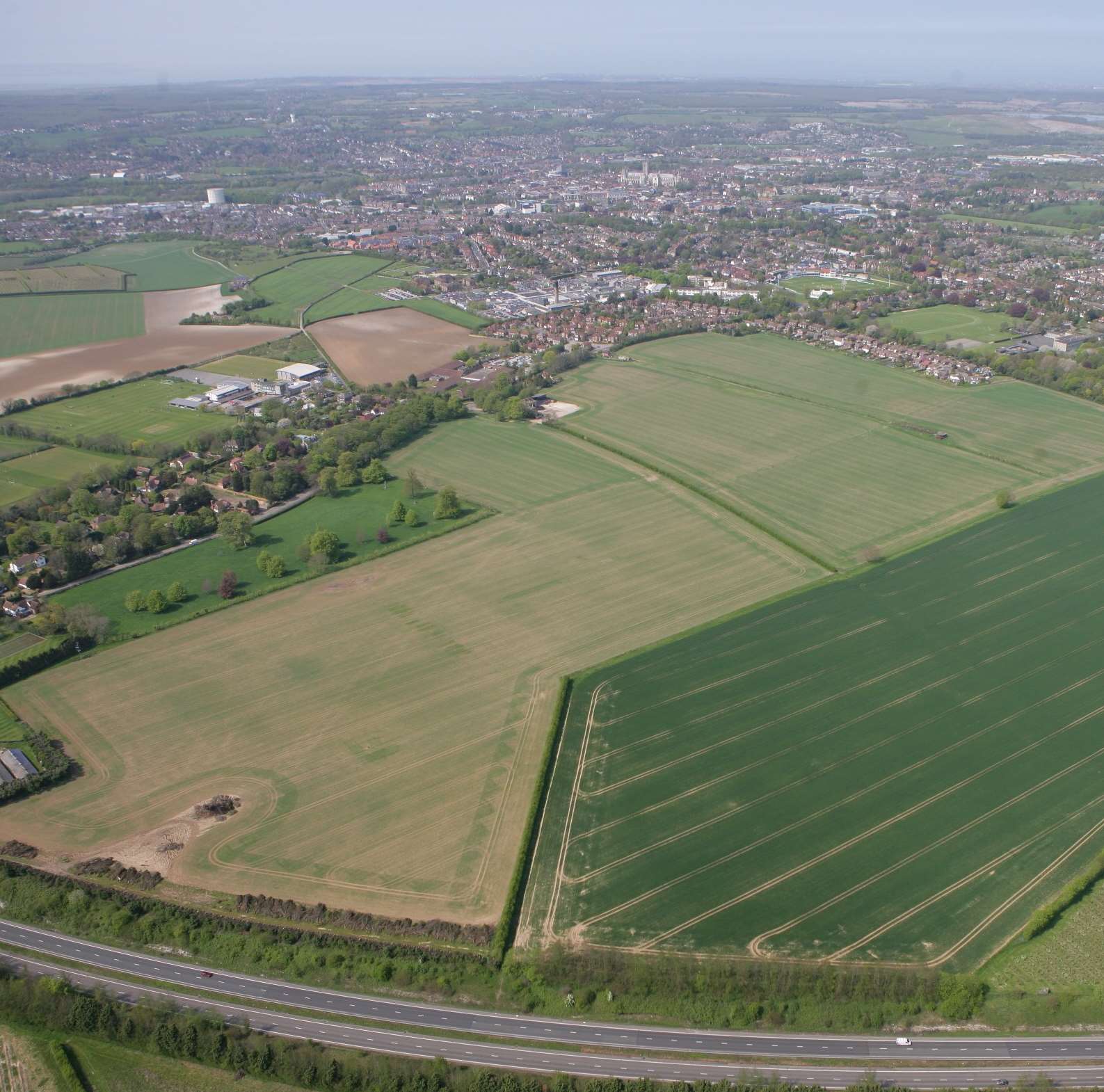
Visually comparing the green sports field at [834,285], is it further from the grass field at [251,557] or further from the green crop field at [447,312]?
the grass field at [251,557]

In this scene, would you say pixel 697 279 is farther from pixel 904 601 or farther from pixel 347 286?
pixel 904 601

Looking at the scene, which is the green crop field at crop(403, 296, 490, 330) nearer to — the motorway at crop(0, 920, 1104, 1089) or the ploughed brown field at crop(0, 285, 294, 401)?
the ploughed brown field at crop(0, 285, 294, 401)

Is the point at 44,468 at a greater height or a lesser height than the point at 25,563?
greater

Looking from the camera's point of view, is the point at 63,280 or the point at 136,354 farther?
the point at 63,280

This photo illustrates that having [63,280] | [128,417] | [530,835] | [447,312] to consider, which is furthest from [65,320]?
[530,835]

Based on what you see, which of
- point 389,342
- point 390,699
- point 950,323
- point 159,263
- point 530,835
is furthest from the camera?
point 159,263

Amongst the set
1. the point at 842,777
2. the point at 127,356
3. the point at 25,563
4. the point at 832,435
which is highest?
the point at 127,356

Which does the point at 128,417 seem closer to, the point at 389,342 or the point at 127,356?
the point at 127,356
